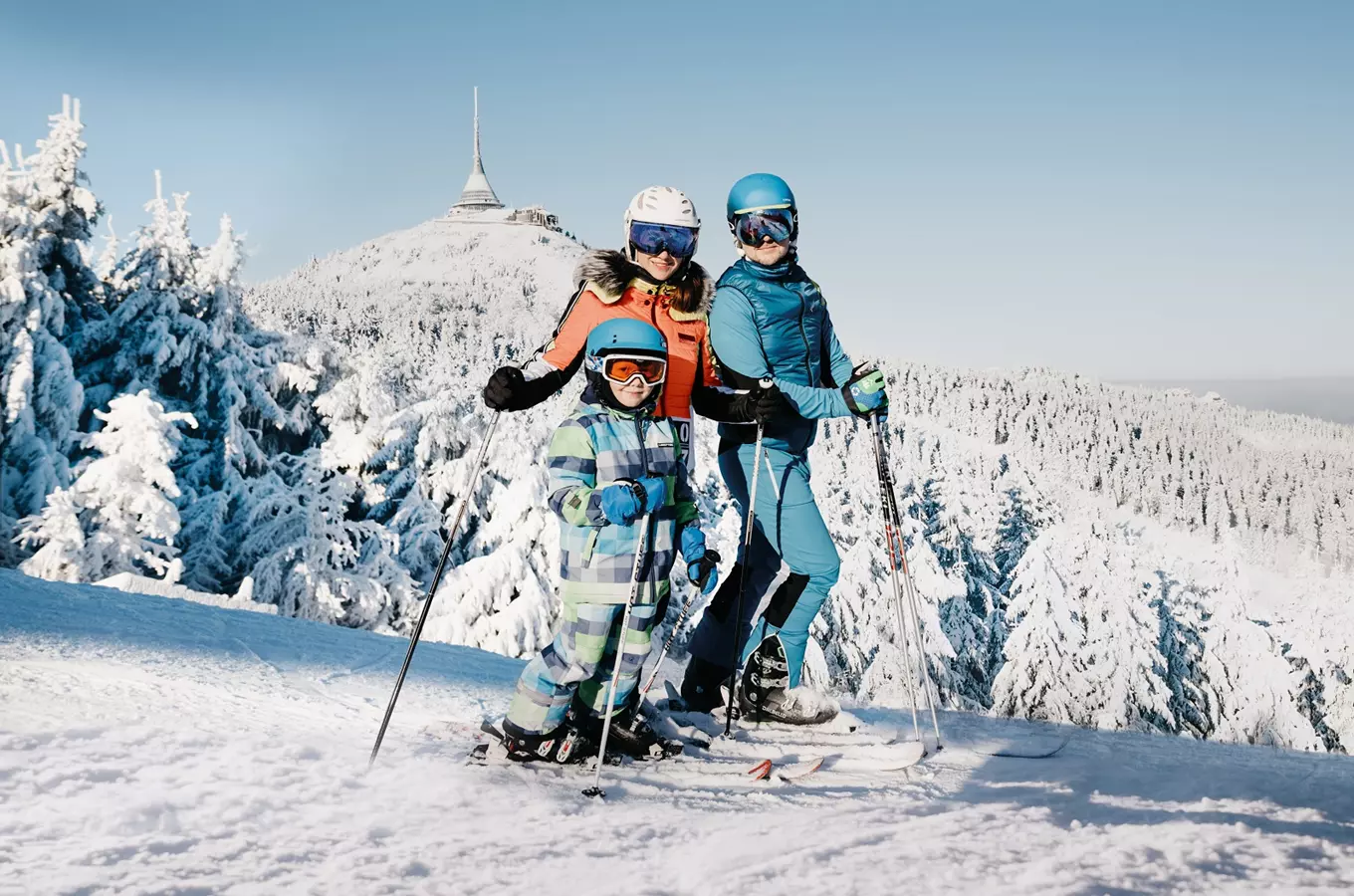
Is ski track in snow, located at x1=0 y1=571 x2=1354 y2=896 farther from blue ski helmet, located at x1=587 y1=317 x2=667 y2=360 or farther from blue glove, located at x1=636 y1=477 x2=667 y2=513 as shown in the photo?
blue ski helmet, located at x1=587 y1=317 x2=667 y2=360

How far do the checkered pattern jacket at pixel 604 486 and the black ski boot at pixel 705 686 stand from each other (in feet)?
4.27

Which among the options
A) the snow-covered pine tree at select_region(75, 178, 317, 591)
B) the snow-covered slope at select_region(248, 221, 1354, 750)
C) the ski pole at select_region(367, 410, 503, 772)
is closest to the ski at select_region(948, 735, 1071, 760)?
the ski pole at select_region(367, 410, 503, 772)

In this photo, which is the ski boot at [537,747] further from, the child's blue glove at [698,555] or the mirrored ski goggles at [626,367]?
the mirrored ski goggles at [626,367]

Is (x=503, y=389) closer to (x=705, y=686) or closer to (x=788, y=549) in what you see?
(x=788, y=549)

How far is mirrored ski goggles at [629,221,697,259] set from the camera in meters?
4.04

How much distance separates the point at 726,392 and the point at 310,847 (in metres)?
2.57

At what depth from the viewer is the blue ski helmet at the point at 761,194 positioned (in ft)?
14.2

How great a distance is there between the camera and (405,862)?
2373mm

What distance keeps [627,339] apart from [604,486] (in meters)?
0.57

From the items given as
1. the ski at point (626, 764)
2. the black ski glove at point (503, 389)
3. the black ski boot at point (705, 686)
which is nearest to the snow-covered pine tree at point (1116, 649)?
the black ski boot at point (705, 686)

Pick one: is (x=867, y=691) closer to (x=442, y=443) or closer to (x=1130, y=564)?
(x=1130, y=564)

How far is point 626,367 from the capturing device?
348 cm

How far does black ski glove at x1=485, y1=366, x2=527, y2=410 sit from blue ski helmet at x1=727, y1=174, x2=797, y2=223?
1466mm

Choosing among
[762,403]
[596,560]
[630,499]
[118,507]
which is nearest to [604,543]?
[596,560]
